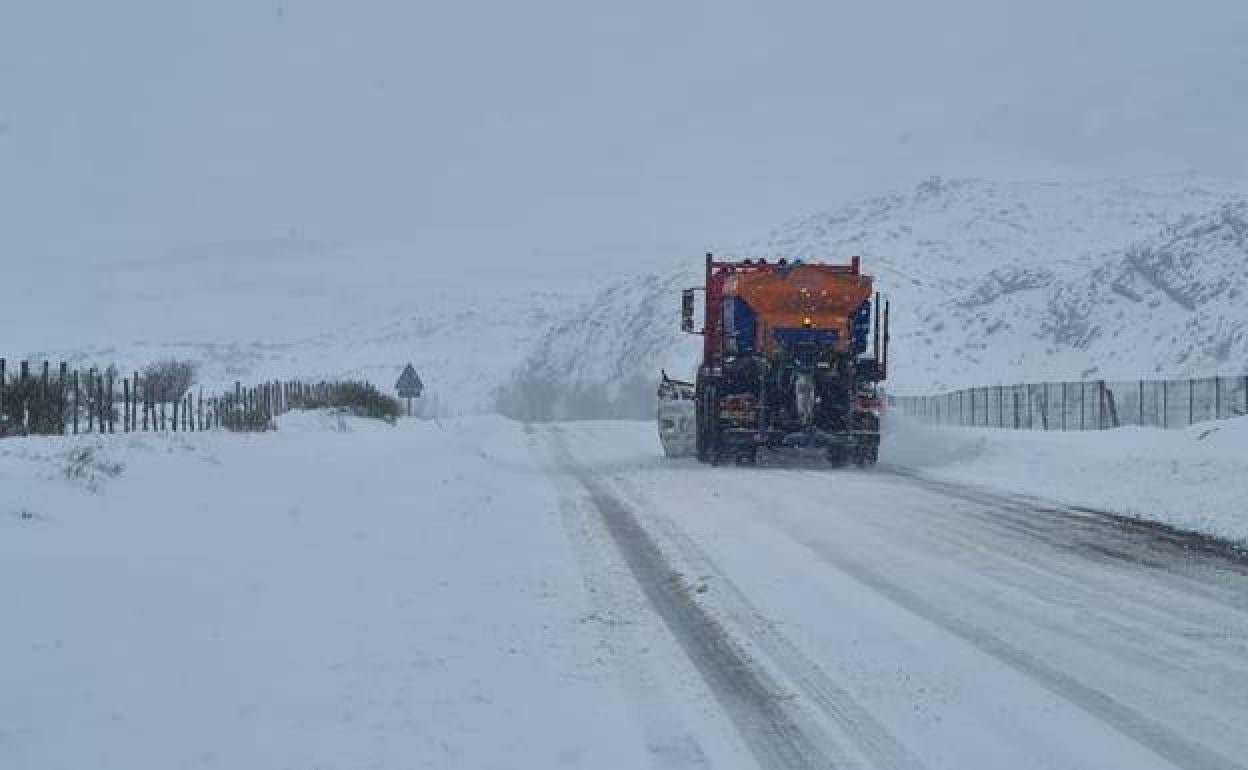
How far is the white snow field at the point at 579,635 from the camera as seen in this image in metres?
6.03

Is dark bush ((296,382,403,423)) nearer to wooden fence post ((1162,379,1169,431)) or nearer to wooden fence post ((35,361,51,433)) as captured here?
wooden fence post ((35,361,51,433))

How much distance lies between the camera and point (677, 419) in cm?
2902

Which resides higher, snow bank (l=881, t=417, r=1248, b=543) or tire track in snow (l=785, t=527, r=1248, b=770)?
snow bank (l=881, t=417, r=1248, b=543)

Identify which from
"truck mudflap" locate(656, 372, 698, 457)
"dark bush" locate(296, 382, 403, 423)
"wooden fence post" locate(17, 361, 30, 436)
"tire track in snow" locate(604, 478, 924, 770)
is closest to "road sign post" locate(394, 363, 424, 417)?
"dark bush" locate(296, 382, 403, 423)

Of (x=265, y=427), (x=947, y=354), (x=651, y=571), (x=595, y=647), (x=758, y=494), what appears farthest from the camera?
(x=947, y=354)

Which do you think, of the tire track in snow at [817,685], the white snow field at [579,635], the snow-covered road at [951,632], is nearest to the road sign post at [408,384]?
the snow-covered road at [951,632]

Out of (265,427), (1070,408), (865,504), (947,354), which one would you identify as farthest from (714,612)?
(947,354)

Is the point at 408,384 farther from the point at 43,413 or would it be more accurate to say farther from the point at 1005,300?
the point at 1005,300

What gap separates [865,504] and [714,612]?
8483 millimetres

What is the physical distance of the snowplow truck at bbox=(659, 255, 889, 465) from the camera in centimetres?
2512

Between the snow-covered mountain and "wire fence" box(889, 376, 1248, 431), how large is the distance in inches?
1763

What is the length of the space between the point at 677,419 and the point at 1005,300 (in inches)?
4443

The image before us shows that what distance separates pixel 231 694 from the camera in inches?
256

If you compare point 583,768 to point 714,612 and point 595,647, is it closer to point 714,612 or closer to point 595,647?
point 595,647
